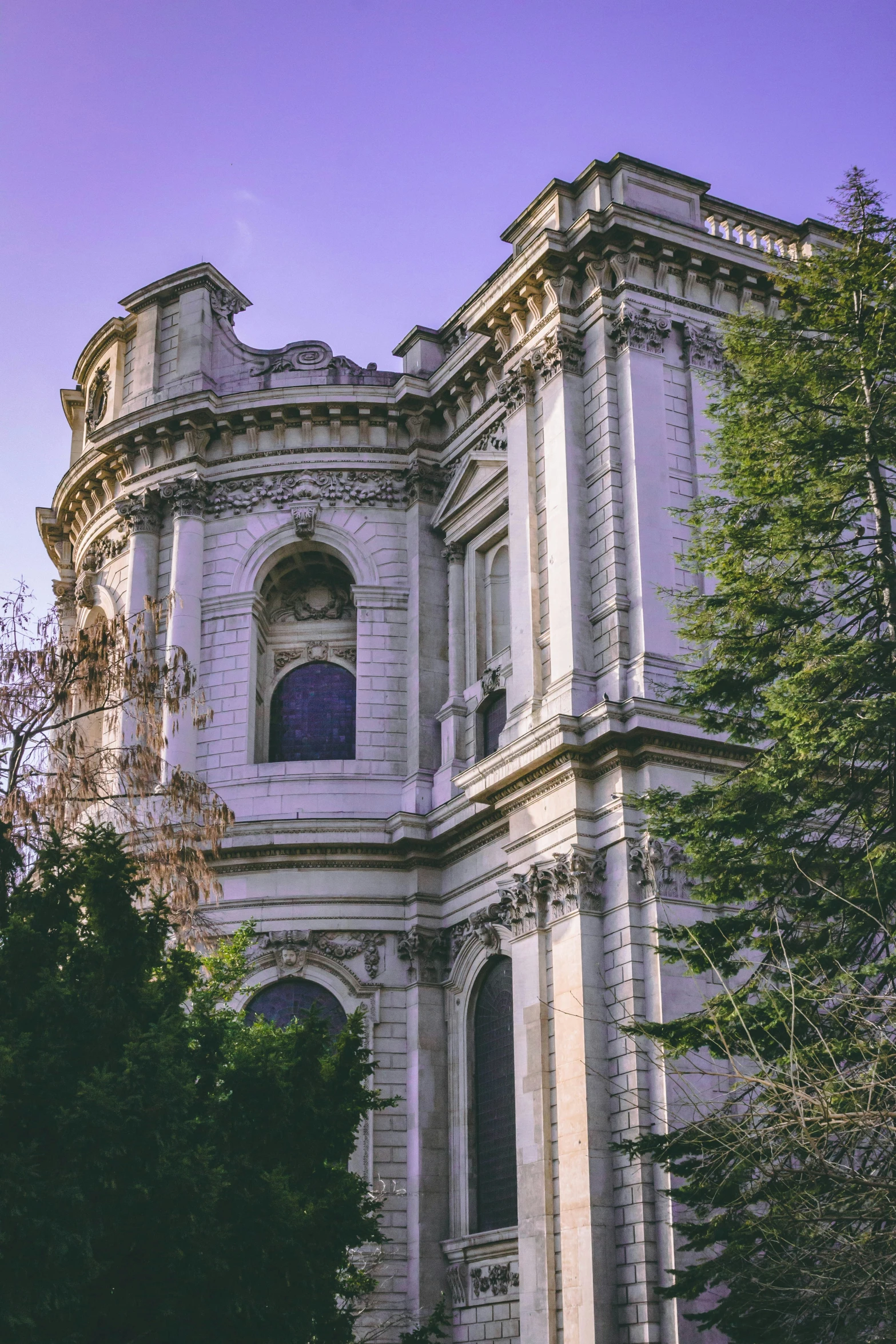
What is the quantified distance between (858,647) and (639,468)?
34.4 feet

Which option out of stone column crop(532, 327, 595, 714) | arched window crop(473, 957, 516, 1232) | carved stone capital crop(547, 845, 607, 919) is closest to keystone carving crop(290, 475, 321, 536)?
stone column crop(532, 327, 595, 714)

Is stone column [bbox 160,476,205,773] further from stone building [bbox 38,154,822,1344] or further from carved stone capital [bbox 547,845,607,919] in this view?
carved stone capital [bbox 547,845,607,919]

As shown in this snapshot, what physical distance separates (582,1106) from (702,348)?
13.7 m

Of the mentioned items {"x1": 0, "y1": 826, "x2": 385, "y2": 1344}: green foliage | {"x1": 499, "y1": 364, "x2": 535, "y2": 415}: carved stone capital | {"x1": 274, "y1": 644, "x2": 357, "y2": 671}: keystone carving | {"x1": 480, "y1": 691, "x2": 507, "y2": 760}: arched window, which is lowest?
{"x1": 0, "y1": 826, "x2": 385, "y2": 1344}: green foliage

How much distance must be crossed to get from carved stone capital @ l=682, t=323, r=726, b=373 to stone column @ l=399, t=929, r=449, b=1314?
1181 cm

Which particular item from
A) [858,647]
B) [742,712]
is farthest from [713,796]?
[858,647]

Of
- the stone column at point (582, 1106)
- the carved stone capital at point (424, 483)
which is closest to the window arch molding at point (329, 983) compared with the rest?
the stone column at point (582, 1106)

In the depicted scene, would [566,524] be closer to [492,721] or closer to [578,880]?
[492,721]

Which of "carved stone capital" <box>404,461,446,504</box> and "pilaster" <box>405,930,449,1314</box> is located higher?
"carved stone capital" <box>404,461,446,504</box>

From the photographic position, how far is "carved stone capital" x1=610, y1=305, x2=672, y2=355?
2861 centimetres

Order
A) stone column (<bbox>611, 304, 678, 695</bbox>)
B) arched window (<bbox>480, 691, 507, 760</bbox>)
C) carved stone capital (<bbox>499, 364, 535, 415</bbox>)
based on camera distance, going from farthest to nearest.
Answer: arched window (<bbox>480, 691, 507, 760</bbox>)
carved stone capital (<bbox>499, 364, 535, 415</bbox>)
stone column (<bbox>611, 304, 678, 695</bbox>)

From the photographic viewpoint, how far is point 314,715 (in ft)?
112

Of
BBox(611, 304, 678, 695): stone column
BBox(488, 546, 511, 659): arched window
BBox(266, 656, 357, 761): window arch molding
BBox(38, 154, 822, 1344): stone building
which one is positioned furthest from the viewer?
BBox(266, 656, 357, 761): window arch molding

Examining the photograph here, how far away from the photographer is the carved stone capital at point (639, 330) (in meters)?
28.6
